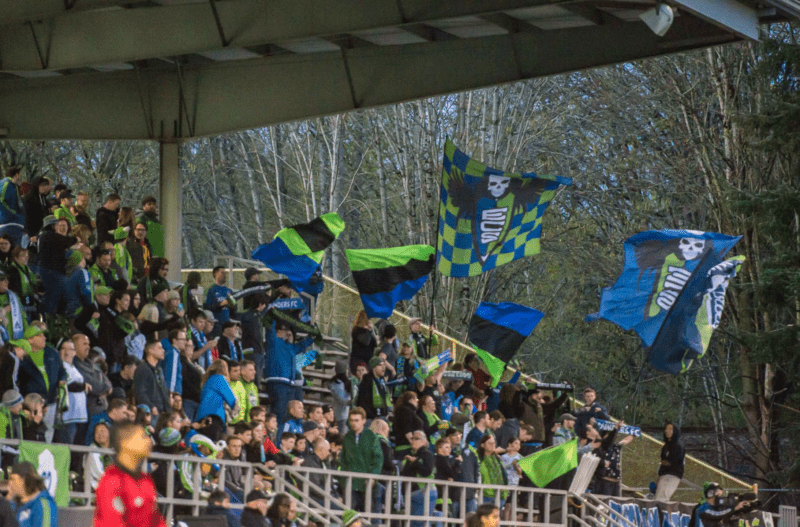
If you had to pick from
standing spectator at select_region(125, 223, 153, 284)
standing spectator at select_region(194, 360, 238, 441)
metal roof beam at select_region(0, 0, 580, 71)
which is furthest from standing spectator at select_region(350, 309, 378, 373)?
standing spectator at select_region(194, 360, 238, 441)

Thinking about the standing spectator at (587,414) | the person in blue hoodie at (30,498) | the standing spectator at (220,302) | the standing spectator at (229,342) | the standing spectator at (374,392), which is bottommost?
the person in blue hoodie at (30,498)

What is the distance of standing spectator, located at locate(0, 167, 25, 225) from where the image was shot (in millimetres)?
19562

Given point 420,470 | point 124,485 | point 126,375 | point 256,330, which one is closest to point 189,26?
point 256,330

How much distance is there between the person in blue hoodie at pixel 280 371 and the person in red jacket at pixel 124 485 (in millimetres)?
10998

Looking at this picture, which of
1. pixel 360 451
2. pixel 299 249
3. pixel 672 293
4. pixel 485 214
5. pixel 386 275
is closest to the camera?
pixel 360 451

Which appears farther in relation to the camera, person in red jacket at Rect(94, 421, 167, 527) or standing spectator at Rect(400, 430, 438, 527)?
standing spectator at Rect(400, 430, 438, 527)

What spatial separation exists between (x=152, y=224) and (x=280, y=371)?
3193 millimetres

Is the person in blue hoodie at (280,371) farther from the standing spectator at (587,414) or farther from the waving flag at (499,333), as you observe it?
the standing spectator at (587,414)

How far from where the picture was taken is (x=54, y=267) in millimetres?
17109

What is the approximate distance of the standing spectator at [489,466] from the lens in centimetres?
1909

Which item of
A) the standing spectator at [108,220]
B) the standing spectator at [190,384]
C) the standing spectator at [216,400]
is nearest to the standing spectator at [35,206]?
the standing spectator at [108,220]

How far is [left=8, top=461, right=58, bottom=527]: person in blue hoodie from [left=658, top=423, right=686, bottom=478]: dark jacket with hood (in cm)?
1434

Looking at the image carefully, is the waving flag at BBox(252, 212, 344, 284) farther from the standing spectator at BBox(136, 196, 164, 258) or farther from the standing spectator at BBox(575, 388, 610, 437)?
the standing spectator at BBox(575, 388, 610, 437)

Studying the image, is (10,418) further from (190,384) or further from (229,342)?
(229,342)
